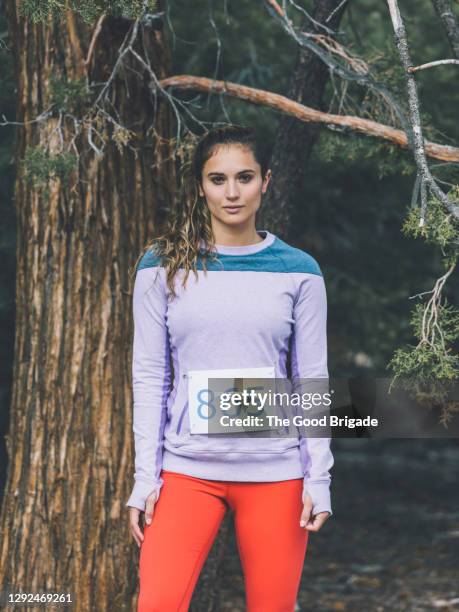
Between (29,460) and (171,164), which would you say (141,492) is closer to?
(29,460)

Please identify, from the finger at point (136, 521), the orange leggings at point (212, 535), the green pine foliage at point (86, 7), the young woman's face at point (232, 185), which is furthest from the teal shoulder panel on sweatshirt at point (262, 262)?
the green pine foliage at point (86, 7)

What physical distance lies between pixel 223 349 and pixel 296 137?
2213 millimetres

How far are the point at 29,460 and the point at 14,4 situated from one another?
2193 mm

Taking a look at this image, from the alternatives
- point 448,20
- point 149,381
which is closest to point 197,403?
point 149,381

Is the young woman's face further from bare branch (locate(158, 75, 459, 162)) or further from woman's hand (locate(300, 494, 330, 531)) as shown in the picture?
bare branch (locate(158, 75, 459, 162))

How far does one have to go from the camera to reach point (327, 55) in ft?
14.6

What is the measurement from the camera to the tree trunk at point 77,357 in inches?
175

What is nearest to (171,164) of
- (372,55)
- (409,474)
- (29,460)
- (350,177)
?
(372,55)

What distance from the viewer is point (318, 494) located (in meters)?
3.09

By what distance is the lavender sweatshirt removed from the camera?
121 inches

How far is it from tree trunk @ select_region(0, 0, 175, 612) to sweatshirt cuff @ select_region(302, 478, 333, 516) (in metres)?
1.58

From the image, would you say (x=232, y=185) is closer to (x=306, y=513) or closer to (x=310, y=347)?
(x=310, y=347)

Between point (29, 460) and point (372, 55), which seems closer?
point (29, 460)

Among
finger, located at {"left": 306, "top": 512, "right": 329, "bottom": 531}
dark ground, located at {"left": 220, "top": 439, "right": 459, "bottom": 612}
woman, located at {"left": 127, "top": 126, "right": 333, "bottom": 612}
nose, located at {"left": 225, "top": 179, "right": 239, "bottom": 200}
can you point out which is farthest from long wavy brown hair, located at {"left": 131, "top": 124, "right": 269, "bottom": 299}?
dark ground, located at {"left": 220, "top": 439, "right": 459, "bottom": 612}
